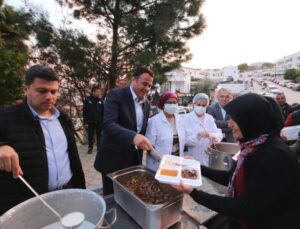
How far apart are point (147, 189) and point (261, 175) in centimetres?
67

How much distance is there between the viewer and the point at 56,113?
1567 millimetres

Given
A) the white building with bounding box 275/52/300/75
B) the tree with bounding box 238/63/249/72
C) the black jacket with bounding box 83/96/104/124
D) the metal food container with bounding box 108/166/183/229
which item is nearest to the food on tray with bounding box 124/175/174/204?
the metal food container with bounding box 108/166/183/229

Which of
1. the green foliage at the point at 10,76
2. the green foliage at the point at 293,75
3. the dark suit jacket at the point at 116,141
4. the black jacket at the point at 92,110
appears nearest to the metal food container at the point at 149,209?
the dark suit jacket at the point at 116,141

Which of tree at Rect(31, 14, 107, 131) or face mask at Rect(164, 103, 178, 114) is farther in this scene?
tree at Rect(31, 14, 107, 131)

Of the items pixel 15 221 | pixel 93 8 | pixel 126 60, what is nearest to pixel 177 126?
pixel 15 221

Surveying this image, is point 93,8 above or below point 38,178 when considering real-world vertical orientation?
above

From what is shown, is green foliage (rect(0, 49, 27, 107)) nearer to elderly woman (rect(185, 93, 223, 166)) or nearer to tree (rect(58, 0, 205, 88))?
tree (rect(58, 0, 205, 88))

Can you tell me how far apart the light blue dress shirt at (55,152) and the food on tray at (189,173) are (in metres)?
0.85

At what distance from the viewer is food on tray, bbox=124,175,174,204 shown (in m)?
1.20

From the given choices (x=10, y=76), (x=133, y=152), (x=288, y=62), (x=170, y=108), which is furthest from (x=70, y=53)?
(x=288, y=62)

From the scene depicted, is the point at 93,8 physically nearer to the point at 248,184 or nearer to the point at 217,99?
the point at 217,99

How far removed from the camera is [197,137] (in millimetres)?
2707

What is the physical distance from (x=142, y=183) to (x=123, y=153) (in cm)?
63

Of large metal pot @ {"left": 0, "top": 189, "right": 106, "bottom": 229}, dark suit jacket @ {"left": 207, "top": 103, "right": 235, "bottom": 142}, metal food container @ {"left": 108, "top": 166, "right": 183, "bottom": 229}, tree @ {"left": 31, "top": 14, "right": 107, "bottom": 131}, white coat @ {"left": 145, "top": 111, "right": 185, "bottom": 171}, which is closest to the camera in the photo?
large metal pot @ {"left": 0, "top": 189, "right": 106, "bottom": 229}
